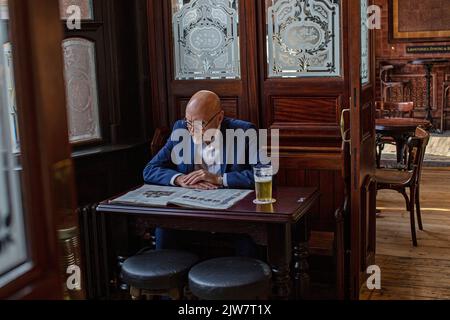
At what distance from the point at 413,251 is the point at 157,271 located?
7.09ft

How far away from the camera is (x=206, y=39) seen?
3.43 meters

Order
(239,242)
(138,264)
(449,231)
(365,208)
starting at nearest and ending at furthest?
(138,264) → (239,242) → (365,208) → (449,231)

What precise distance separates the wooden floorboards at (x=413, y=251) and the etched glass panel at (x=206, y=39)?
57.8 inches

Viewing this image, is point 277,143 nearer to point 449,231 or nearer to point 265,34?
point 265,34

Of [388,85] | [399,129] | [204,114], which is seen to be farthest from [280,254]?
[388,85]

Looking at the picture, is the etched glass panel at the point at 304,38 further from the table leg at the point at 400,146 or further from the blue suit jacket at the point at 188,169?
the table leg at the point at 400,146

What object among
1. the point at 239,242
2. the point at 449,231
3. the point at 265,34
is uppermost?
the point at 265,34

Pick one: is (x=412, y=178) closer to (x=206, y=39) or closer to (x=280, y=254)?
(x=206, y=39)

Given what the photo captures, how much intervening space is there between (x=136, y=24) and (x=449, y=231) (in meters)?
2.64

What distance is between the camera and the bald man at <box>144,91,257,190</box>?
9.39 ft

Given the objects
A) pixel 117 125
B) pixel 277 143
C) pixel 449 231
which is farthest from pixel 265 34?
pixel 449 231

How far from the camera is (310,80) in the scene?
10.7ft

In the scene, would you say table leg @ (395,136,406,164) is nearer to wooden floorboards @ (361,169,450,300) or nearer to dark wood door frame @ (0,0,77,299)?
wooden floorboards @ (361,169,450,300)

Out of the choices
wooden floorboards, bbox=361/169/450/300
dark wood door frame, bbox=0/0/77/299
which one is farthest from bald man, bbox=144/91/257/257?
dark wood door frame, bbox=0/0/77/299
